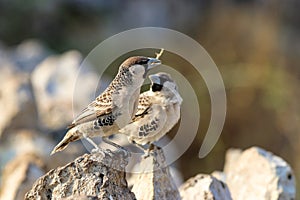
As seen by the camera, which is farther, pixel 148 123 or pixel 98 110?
pixel 148 123

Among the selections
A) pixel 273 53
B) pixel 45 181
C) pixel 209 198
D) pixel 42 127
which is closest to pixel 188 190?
pixel 209 198

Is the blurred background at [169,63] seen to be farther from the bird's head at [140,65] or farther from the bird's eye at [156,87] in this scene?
the bird's head at [140,65]

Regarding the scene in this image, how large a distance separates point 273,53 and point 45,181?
4.68m

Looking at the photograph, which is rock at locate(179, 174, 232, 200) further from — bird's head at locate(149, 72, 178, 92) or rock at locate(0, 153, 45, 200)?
rock at locate(0, 153, 45, 200)

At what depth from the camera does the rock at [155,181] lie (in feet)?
6.57

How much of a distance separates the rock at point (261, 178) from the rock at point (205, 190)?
0.67 feet

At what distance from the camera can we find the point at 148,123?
208 centimetres

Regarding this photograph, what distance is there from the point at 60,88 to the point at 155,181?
225 cm

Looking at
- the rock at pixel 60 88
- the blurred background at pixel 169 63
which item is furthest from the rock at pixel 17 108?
the rock at pixel 60 88

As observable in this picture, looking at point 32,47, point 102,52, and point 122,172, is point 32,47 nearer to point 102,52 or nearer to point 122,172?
point 102,52

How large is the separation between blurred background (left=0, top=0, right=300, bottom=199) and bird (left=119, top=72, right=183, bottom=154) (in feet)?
1.48

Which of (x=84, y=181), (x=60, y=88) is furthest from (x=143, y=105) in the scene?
(x=60, y=88)

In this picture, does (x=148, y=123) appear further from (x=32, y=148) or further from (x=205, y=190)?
(x=32, y=148)

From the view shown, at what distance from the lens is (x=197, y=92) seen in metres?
5.33
